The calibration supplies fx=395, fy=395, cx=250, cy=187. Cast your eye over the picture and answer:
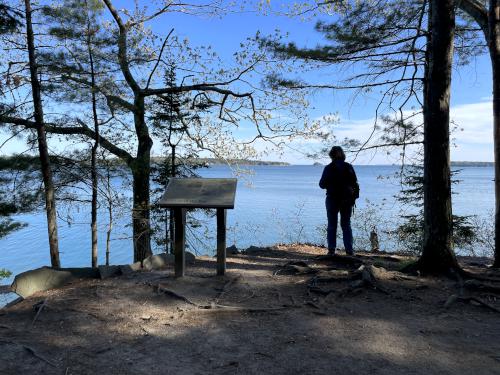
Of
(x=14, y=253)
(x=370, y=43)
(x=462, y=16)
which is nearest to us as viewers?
(x=370, y=43)

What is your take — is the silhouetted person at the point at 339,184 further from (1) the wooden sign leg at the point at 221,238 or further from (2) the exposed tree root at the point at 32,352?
(2) the exposed tree root at the point at 32,352

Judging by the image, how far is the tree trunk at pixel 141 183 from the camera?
11555 millimetres

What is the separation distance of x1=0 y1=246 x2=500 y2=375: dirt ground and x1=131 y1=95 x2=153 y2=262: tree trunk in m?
6.08

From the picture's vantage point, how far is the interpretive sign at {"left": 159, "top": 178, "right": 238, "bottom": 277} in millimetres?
5355

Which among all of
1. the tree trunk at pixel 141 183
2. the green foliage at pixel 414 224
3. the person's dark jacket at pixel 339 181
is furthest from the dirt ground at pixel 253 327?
the green foliage at pixel 414 224

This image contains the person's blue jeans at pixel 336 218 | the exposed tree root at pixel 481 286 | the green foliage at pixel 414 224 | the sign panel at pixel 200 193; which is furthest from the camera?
the green foliage at pixel 414 224

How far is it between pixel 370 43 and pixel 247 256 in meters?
4.67

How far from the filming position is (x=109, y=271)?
5.84 meters

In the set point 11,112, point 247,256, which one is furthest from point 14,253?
point 247,256

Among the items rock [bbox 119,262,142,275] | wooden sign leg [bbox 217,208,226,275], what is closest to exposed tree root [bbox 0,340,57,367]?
rock [bbox 119,262,142,275]

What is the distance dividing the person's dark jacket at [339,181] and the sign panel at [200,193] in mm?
1756

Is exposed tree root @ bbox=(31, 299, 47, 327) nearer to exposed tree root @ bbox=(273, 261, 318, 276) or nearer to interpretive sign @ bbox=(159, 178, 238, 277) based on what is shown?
interpretive sign @ bbox=(159, 178, 238, 277)

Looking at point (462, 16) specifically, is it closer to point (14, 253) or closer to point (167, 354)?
point (167, 354)

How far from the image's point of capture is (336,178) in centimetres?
668
